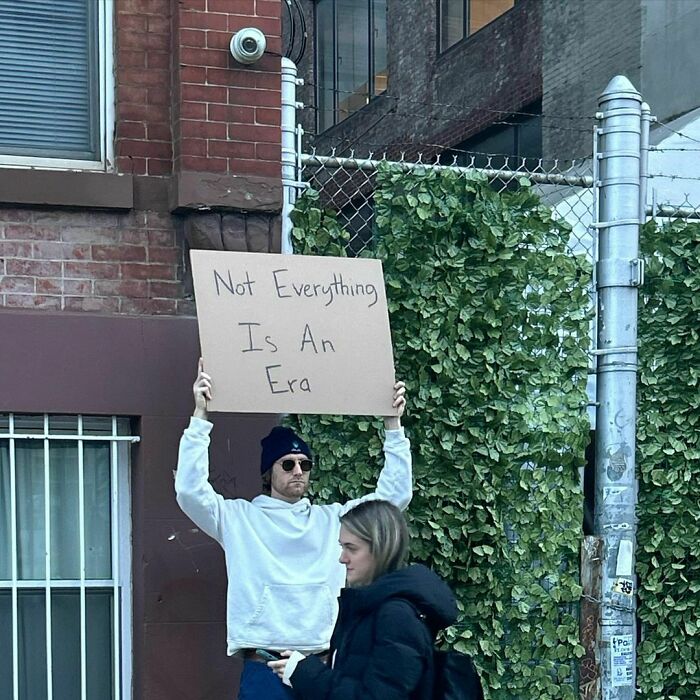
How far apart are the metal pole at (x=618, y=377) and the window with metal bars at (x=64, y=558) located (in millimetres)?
2401

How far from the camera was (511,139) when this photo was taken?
1609cm

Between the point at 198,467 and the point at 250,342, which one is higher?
the point at 250,342

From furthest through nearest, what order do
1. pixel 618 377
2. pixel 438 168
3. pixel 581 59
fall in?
1. pixel 581 59
2. pixel 618 377
3. pixel 438 168

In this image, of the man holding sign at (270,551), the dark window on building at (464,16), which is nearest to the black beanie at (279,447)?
the man holding sign at (270,551)

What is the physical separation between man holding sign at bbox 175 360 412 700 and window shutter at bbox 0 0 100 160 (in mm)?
1672

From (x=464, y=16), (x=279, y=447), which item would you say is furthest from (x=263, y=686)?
(x=464, y=16)

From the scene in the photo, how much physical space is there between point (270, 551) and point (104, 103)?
2421 mm

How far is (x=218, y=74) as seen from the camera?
22.5 ft

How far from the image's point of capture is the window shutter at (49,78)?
269 inches

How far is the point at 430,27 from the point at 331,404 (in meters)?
12.6

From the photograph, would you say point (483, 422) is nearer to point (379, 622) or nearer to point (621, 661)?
point (621, 661)

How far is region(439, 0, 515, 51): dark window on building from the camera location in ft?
55.0

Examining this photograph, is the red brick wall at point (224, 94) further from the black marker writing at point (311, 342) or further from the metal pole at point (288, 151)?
the black marker writing at point (311, 342)

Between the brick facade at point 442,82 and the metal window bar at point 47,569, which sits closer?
the metal window bar at point 47,569
